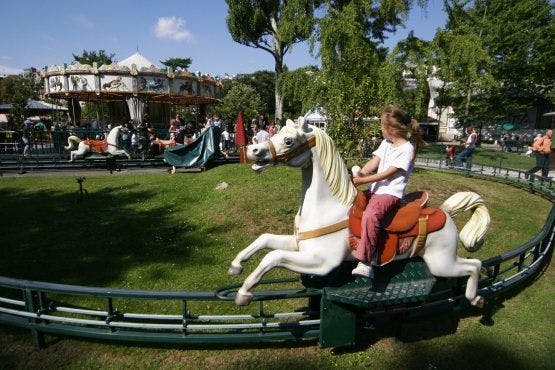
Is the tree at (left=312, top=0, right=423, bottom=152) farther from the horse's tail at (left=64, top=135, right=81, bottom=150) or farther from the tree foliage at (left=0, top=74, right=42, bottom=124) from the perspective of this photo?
the tree foliage at (left=0, top=74, right=42, bottom=124)

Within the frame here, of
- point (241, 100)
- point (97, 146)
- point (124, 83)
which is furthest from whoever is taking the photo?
point (241, 100)

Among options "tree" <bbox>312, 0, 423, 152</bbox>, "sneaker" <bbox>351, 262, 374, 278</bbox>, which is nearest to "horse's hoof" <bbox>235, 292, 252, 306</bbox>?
"sneaker" <bbox>351, 262, 374, 278</bbox>

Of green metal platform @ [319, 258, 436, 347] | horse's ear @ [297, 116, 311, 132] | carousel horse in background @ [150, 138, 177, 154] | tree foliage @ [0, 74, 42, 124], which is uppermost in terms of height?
tree foliage @ [0, 74, 42, 124]

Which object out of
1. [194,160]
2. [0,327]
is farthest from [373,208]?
[194,160]

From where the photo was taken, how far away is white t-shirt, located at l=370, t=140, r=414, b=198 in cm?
328

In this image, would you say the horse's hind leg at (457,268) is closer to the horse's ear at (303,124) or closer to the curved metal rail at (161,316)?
the curved metal rail at (161,316)

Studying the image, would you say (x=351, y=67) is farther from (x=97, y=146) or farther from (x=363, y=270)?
(x=97, y=146)

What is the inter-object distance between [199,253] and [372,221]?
4063 millimetres

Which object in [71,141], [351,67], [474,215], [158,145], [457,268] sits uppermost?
[351,67]

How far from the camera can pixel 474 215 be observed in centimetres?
402

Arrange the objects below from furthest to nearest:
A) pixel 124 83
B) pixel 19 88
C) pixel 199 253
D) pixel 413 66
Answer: pixel 19 88 → pixel 124 83 → pixel 413 66 → pixel 199 253

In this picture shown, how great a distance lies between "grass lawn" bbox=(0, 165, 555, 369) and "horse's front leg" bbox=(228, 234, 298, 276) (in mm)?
1044

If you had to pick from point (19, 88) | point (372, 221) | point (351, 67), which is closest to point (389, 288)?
point (372, 221)

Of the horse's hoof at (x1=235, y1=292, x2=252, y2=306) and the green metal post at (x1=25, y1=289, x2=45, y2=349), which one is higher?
the horse's hoof at (x1=235, y1=292, x2=252, y2=306)
